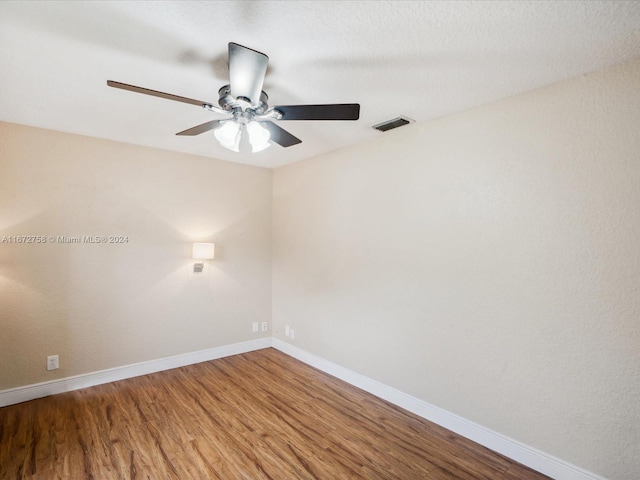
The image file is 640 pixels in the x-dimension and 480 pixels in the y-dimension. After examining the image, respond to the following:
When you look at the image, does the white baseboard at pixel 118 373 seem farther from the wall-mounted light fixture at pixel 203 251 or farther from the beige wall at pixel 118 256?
the wall-mounted light fixture at pixel 203 251

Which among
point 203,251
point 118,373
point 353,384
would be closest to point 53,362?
point 118,373

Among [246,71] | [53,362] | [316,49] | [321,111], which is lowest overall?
[53,362]

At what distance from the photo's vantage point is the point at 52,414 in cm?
267

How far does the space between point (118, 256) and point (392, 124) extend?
3.04 m

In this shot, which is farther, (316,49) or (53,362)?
(53,362)

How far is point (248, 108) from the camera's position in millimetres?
1889

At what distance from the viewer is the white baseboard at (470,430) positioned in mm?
1987

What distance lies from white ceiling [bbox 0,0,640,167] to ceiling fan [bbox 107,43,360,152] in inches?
6.1

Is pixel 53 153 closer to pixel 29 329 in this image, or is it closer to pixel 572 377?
pixel 29 329

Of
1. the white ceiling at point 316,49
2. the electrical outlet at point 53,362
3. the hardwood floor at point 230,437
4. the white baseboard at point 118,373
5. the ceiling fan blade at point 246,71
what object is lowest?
the hardwood floor at point 230,437

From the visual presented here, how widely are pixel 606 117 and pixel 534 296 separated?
3.76 feet

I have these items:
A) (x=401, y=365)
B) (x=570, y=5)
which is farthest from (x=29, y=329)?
(x=570, y=5)

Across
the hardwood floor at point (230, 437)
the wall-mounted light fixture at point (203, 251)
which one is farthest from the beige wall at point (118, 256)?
the hardwood floor at point (230, 437)

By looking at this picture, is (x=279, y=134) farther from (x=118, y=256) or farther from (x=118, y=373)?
(x=118, y=373)
